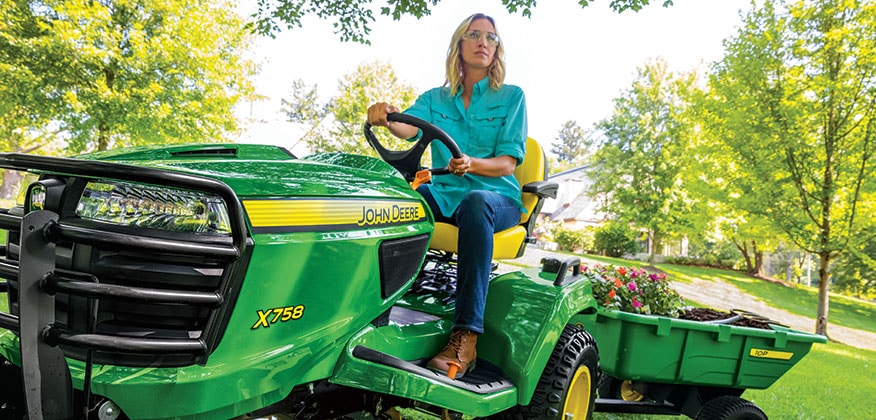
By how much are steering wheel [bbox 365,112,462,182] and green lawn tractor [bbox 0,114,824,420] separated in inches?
0.7

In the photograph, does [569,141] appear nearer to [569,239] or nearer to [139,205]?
[569,239]

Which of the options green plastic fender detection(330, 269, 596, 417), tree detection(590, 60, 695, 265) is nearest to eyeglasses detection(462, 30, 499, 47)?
green plastic fender detection(330, 269, 596, 417)

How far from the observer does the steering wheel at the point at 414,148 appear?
85.4 inches

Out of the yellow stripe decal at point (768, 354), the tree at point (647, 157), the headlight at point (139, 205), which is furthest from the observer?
the tree at point (647, 157)

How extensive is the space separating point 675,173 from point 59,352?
2114 centimetres

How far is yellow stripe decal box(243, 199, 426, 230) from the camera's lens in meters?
1.41

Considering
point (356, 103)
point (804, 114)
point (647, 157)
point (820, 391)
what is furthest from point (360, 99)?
point (820, 391)

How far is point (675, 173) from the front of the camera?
65.9 ft

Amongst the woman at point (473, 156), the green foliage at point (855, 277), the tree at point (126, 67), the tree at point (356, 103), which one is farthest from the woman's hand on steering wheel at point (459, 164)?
the green foliage at point (855, 277)

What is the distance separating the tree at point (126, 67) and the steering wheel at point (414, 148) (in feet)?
30.4

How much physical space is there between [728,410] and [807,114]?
321 inches

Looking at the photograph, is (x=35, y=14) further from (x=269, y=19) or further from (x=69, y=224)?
(x=69, y=224)

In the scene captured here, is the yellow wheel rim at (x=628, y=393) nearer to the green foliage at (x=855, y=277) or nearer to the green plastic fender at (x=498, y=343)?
the green plastic fender at (x=498, y=343)

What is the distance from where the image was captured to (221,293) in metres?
1.32
